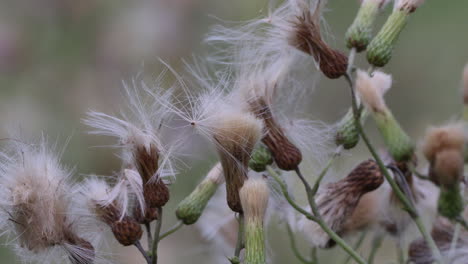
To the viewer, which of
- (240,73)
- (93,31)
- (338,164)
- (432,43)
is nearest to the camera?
(240,73)

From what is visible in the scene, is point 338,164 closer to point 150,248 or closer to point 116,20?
point 150,248

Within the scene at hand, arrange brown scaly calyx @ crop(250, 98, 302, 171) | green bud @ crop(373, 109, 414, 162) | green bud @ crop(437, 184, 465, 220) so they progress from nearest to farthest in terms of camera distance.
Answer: green bud @ crop(437, 184, 465, 220), green bud @ crop(373, 109, 414, 162), brown scaly calyx @ crop(250, 98, 302, 171)

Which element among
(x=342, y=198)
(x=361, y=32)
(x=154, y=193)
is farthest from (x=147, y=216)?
(x=361, y=32)

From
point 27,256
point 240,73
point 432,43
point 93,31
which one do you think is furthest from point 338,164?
point 432,43

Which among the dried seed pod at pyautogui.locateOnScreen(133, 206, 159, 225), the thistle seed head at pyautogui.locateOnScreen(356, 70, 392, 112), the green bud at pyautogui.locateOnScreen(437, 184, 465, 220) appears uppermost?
the thistle seed head at pyautogui.locateOnScreen(356, 70, 392, 112)

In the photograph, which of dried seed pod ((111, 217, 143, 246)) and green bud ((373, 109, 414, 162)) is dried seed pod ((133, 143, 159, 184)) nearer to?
dried seed pod ((111, 217, 143, 246))

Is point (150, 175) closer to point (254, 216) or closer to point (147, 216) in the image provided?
point (147, 216)

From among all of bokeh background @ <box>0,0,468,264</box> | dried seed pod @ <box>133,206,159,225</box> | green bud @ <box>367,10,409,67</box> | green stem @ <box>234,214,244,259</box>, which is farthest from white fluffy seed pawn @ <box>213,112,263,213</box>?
bokeh background @ <box>0,0,468,264</box>
